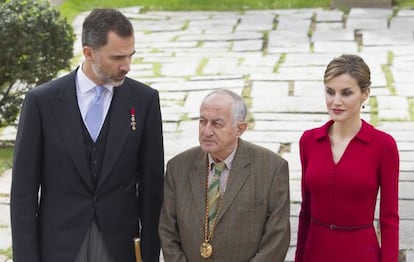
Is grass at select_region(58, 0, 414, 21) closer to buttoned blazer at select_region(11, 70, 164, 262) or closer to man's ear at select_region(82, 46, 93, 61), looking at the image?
buttoned blazer at select_region(11, 70, 164, 262)

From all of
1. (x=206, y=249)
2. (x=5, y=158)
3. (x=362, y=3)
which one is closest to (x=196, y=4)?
(x=362, y=3)

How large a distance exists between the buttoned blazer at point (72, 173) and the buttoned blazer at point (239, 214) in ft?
0.52

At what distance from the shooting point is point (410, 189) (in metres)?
6.62

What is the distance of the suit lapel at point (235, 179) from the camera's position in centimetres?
390

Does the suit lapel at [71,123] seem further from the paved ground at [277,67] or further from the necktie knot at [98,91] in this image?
the paved ground at [277,67]

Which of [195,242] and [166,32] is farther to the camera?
[166,32]

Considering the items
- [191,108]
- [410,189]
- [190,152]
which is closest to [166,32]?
[191,108]

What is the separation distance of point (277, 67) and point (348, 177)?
20.2ft

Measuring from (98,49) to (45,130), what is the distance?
15.7 inches

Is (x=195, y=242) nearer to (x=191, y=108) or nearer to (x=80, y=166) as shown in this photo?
(x=80, y=166)

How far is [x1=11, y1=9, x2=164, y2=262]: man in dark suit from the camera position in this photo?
3873mm

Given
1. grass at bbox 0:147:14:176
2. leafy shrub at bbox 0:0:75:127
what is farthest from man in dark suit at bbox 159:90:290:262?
leafy shrub at bbox 0:0:75:127

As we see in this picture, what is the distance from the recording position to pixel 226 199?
3902 mm

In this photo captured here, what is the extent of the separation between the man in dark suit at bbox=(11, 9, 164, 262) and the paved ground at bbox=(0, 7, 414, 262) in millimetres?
1808
